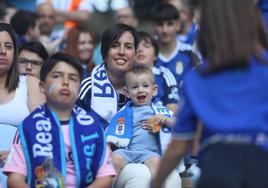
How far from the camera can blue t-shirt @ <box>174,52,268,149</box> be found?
3762 mm

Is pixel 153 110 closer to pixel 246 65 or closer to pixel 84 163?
pixel 84 163

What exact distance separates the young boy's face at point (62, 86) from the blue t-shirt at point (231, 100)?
1359 millimetres

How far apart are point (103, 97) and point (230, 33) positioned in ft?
9.01

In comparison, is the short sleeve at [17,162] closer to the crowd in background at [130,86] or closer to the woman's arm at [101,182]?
the crowd in background at [130,86]

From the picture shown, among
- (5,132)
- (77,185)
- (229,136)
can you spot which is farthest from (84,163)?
(229,136)

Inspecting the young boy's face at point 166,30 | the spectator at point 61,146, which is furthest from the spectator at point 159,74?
the spectator at point 61,146

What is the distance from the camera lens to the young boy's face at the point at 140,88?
21.1 ft

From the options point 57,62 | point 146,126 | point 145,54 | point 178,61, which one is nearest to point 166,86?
point 145,54

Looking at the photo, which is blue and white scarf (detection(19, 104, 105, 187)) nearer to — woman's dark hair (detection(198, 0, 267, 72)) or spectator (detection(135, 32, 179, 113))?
woman's dark hair (detection(198, 0, 267, 72))

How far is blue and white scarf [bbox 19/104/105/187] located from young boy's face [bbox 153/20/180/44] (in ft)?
12.9

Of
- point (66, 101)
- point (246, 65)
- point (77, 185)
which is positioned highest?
point (246, 65)

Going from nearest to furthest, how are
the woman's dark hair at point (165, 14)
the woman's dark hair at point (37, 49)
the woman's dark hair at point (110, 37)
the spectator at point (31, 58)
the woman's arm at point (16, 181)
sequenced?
the woman's arm at point (16, 181) < the woman's dark hair at point (110, 37) < the spectator at point (31, 58) < the woman's dark hair at point (37, 49) < the woman's dark hair at point (165, 14)

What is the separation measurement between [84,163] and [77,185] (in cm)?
15

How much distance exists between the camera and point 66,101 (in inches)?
202
